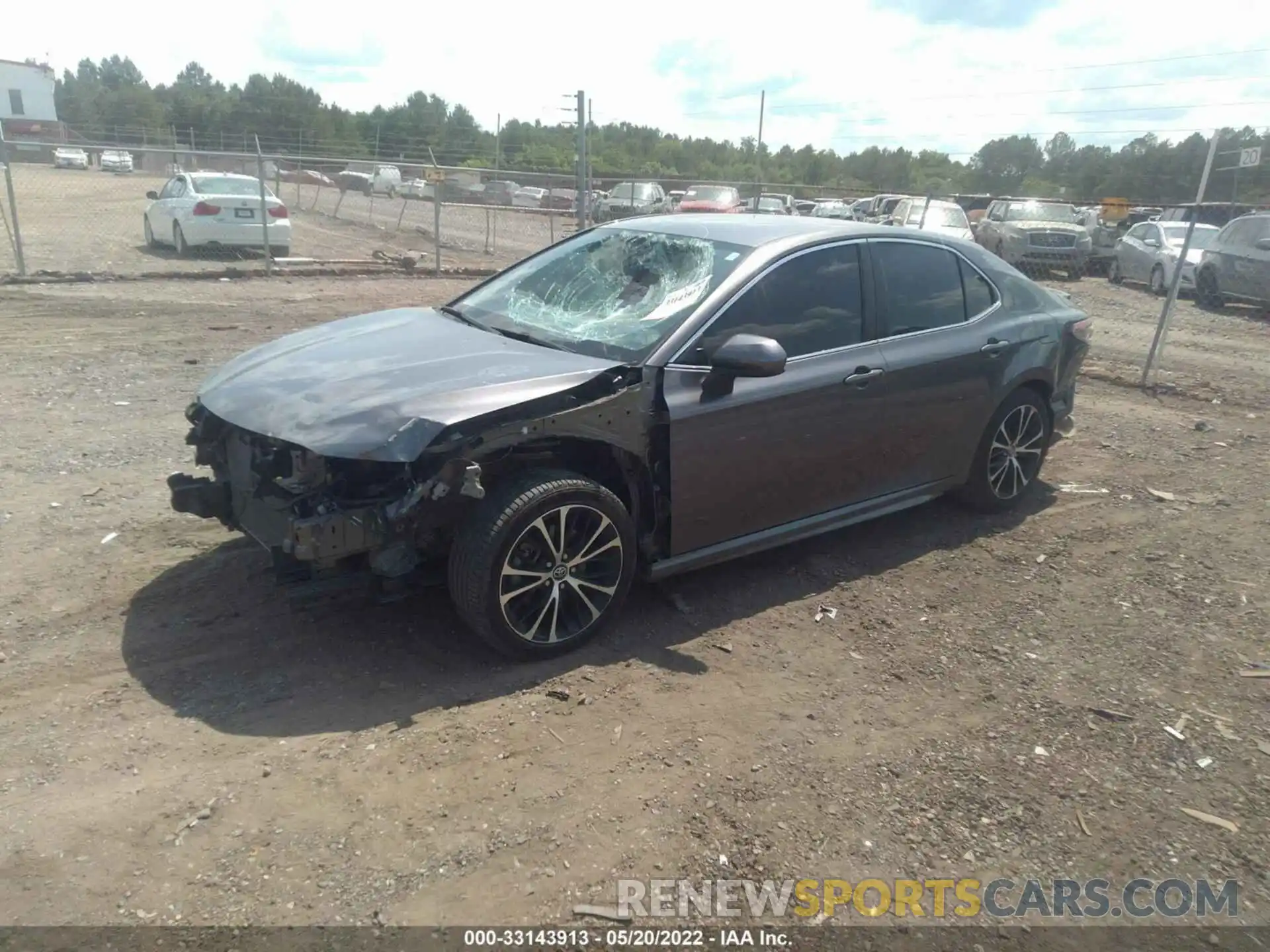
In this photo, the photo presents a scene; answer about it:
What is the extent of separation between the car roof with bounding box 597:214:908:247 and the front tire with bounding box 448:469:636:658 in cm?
168

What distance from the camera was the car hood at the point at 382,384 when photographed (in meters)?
3.53

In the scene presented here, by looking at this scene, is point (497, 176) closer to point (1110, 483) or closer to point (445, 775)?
point (1110, 483)

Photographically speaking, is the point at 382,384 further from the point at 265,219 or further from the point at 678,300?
the point at 265,219

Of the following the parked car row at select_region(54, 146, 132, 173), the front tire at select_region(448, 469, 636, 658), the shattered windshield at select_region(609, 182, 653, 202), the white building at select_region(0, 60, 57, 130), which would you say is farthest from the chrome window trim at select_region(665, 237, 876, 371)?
the white building at select_region(0, 60, 57, 130)

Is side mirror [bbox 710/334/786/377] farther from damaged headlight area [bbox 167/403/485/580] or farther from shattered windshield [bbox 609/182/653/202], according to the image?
shattered windshield [bbox 609/182/653/202]

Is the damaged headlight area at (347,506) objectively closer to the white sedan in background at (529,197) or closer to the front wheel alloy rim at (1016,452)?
the front wheel alloy rim at (1016,452)

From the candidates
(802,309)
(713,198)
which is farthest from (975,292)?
(713,198)

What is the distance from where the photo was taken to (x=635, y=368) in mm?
4051

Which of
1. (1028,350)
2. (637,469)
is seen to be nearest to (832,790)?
(637,469)

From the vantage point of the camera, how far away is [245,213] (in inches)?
637

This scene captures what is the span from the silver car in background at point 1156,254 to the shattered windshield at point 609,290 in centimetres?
1639

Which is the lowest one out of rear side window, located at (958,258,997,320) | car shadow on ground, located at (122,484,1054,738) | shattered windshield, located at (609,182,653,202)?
car shadow on ground, located at (122,484,1054,738)

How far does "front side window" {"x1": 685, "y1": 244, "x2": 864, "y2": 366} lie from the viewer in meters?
4.33

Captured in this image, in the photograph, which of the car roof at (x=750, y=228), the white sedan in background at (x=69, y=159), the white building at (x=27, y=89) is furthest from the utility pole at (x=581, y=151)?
the white building at (x=27, y=89)
